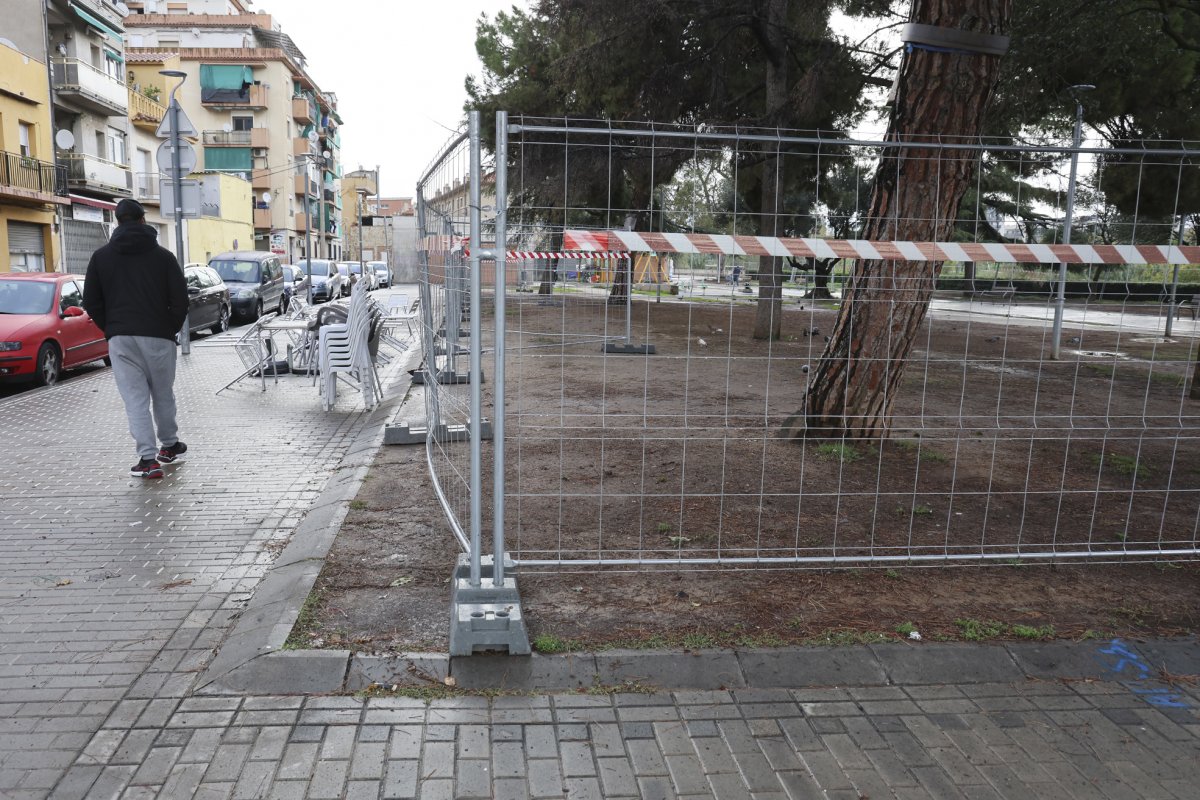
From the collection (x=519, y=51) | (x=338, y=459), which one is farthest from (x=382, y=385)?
(x=519, y=51)

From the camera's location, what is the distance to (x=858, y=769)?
3.13 m

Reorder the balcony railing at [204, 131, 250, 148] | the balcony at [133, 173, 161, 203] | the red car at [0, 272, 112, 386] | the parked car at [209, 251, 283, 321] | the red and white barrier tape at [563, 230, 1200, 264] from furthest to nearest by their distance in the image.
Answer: the balcony railing at [204, 131, 250, 148] < the balcony at [133, 173, 161, 203] < the parked car at [209, 251, 283, 321] < the red car at [0, 272, 112, 386] < the red and white barrier tape at [563, 230, 1200, 264]

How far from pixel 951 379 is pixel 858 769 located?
10.2 metres

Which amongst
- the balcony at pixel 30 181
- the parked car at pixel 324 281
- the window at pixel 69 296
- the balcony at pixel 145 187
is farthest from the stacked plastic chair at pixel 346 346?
the balcony at pixel 145 187

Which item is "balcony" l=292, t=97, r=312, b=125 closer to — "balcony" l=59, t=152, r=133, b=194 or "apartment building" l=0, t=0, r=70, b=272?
"balcony" l=59, t=152, r=133, b=194

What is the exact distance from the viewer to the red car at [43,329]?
440 inches

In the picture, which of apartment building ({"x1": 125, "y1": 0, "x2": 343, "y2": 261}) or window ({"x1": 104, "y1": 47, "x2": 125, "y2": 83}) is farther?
apartment building ({"x1": 125, "y1": 0, "x2": 343, "y2": 261})

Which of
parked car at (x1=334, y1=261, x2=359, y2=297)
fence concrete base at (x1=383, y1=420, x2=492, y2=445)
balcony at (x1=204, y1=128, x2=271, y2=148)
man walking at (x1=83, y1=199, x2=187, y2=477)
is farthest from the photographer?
balcony at (x1=204, y1=128, x2=271, y2=148)

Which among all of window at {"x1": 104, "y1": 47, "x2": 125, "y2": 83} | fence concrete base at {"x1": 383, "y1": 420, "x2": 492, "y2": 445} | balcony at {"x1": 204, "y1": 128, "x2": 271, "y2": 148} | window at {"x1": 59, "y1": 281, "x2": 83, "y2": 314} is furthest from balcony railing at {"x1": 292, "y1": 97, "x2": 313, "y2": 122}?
fence concrete base at {"x1": 383, "y1": 420, "x2": 492, "y2": 445}

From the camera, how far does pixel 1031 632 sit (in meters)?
4.09

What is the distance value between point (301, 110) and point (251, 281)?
4741cm

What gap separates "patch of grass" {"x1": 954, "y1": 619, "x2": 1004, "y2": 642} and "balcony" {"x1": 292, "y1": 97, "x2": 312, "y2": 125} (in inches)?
2693

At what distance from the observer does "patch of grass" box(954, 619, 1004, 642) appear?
13.3 ft

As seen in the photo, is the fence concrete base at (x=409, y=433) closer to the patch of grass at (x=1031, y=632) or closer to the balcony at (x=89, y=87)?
the patch of grass at (x=1031, y=632)
